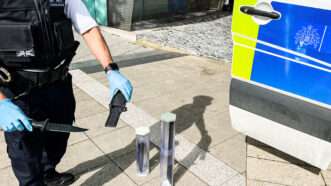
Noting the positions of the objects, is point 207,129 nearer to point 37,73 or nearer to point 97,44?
point 97,44

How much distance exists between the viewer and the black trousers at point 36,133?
195 cm

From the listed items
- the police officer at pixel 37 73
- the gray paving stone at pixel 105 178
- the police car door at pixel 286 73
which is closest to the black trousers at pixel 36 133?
the police officer at pixel 37 73

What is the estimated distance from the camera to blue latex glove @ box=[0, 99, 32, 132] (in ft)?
5.49

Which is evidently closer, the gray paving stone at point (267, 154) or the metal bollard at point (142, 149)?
the metal bollard at point (142, 149)

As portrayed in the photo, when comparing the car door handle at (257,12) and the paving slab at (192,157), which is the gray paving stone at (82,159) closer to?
the paving slab at (192,157)

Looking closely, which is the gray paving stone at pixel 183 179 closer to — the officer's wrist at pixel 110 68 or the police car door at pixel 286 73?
the police car door at pixel 286 73

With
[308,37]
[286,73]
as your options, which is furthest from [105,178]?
[308,37]

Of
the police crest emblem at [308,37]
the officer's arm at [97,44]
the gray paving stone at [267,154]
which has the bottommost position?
the gray paving stone at [267,154]

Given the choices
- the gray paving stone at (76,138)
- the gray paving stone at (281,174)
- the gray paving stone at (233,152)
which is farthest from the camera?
the gray paving stone at (76,138)

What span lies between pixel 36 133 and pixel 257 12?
1628mm

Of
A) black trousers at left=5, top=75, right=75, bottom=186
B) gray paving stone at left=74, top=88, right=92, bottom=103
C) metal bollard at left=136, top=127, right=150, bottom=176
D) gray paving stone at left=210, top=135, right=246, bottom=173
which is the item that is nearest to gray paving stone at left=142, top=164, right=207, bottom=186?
metal bollard at left=136, top=127, right=150, bottom=176

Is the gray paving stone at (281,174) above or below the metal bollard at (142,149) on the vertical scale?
below

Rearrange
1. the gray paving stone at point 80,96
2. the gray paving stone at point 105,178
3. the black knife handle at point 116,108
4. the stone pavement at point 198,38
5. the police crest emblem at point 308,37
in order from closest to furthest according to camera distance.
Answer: the black knife handle at point 116,108 → the police crest emblem at point 308,37 → the gray paving stone at point 105,178 → the gray paving stone at point 80,96 → the stone pavement at point 198,38

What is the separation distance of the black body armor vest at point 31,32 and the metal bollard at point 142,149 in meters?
0.71
